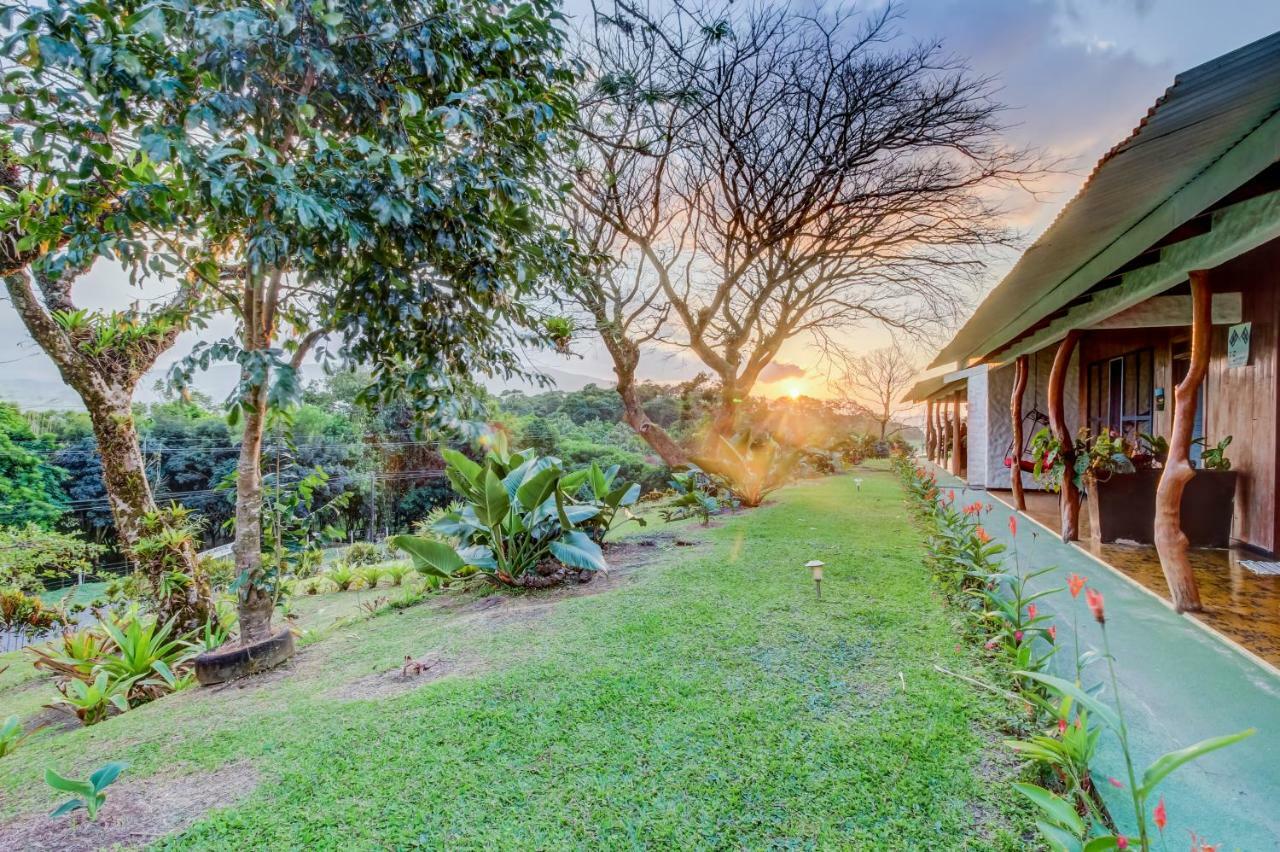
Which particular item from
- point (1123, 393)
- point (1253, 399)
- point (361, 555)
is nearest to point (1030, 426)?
point (1123, 393)

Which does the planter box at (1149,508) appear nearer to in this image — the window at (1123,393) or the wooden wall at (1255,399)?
the wooden wall at (1255,399)

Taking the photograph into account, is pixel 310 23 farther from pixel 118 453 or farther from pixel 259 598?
pixel 118 453

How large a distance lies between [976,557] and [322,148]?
4238 mm

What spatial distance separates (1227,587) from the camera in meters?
3.36

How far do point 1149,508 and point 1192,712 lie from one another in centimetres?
366

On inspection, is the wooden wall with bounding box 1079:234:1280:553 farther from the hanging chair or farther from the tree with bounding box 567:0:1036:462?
the tree with bounding box 567:0:1036:462

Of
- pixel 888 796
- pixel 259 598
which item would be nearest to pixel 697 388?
pixel 259 598

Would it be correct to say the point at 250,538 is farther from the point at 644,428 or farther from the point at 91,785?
the point at 644,428

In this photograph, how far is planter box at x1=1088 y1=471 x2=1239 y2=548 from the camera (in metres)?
4.33

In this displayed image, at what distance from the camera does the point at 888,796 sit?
4.99 ft

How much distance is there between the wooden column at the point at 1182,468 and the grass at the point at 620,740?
50.2 inches

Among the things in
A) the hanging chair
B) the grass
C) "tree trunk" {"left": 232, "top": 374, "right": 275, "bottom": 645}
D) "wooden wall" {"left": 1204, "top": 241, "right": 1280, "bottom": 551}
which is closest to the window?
the hanging chair

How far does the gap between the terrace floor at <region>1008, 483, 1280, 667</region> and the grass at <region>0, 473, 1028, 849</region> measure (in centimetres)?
134

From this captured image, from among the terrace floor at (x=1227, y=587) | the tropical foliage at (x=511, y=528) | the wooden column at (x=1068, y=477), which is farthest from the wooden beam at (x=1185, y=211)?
the tropical foliage at (x=511, y=528)
